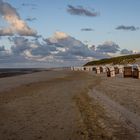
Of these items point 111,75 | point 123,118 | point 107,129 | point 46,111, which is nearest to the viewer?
point 107,129

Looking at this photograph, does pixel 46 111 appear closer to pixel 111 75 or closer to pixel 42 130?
pixel 42 130

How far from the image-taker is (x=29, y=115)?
53.7ft

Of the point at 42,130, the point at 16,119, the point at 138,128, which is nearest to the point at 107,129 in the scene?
the point at 138,128

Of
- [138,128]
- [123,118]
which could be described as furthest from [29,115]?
[138,128]

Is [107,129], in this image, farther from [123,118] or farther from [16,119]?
[16,119]

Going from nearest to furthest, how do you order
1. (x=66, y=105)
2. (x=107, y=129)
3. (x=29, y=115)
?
1. (x=107, y=129)
2. (x=29, y=115)
3. (x=66, y=105)

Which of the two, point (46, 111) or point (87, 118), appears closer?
point (87, 118)

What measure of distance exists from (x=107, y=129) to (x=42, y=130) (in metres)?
2.12

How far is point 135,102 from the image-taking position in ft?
64.1

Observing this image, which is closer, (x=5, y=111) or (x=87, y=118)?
(x=87, y=118)

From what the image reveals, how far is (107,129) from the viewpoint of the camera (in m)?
12.6

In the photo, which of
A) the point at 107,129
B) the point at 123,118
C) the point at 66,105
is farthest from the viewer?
the point at 66,105

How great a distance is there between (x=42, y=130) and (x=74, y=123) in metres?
1.44

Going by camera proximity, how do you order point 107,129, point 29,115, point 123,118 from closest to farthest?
1. point 107,129
2. point 123,118
3. point 29,115
